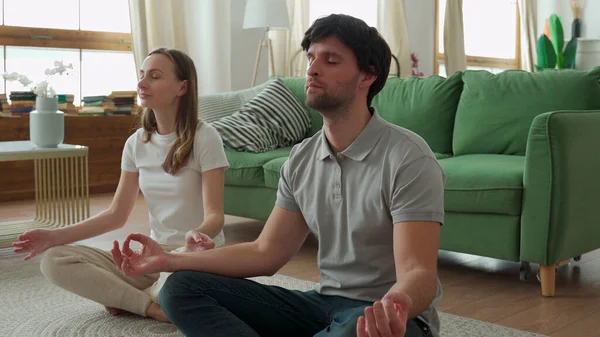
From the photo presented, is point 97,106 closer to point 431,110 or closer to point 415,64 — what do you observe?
point 431,110

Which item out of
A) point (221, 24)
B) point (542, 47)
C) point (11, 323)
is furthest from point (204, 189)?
point (542, 47)

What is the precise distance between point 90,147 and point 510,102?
2.90 m

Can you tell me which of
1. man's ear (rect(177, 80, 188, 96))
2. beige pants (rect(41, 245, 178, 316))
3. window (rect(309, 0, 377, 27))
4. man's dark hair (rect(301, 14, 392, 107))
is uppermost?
window (rect(309, 0, 377, 27))

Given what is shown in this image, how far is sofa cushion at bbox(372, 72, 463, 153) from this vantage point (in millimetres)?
3596

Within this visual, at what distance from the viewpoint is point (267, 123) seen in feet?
12.5

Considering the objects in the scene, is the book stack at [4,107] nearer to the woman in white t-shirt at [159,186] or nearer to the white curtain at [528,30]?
the woman in white t-shirt at [159,186]

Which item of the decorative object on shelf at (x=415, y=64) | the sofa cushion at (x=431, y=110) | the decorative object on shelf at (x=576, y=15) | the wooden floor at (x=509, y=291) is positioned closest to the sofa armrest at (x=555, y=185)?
the wooden floor at (x=509, y=291)

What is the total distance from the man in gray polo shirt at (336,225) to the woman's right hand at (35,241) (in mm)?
548

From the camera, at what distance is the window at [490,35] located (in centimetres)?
828

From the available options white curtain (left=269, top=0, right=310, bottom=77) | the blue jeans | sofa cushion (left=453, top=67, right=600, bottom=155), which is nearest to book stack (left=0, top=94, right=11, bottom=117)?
white curtain (left=269, top=0, right=310, bottom=77)

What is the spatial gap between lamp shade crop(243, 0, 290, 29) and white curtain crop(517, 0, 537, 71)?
13.9 ft

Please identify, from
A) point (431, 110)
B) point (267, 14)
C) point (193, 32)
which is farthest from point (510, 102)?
point (193, 32)

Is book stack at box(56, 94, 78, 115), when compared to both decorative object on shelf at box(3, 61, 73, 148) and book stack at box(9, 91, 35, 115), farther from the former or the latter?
decorative object on shelf at box(3, 61, 73, 148)

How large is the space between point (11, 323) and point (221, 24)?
12.0ft
